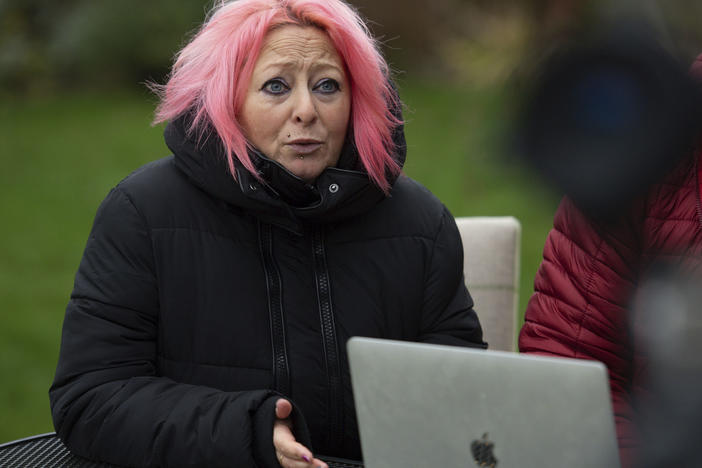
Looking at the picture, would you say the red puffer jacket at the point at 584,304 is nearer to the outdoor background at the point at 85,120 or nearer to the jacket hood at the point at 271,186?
the jacket hood at the point at 271,186

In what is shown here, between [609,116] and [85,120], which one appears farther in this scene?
[85,120]

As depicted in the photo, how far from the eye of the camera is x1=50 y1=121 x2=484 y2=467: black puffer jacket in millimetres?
1525

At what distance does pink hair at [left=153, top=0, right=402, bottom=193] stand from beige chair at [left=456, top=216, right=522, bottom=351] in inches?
17.4

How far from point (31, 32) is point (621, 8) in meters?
8.72

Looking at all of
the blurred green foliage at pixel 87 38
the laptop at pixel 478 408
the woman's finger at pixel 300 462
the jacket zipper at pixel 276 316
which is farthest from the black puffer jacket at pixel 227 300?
the blurred green foliage at pixel 87 38

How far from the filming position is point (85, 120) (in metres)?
7.93

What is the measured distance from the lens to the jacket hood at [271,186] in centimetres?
161

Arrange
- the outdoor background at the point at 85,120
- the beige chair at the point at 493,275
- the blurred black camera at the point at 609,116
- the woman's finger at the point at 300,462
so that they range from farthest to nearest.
→ the outdoor background at the point at 85,120, the beige chair at the point at 493,275, the woman's finger at the point at 300,462, the blurred black camera at the point at 609,116

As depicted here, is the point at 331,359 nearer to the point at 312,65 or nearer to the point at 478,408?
the point at 312,65

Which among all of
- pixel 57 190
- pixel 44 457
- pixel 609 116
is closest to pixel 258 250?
pixel 44 457

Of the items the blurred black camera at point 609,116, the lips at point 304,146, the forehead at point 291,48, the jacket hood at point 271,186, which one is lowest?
the jacket hood at point 271,186

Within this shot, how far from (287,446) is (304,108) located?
601 millimetres

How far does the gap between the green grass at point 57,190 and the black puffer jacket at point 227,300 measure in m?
0.37

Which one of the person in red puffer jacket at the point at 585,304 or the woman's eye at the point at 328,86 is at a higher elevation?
the woman's eye at the point at 328,86
